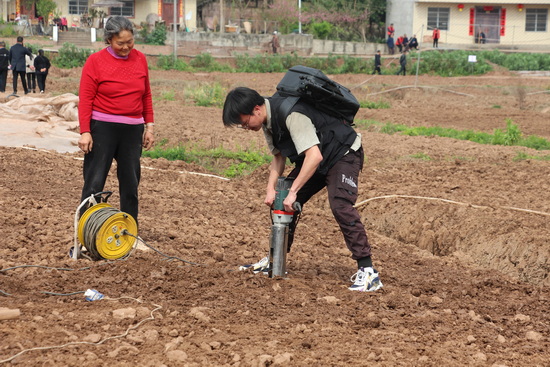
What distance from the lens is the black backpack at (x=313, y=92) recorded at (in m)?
5.04

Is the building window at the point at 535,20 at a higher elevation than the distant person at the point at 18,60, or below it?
higher

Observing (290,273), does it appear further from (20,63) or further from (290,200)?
(20,63)

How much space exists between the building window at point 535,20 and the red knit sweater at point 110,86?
1709 inches

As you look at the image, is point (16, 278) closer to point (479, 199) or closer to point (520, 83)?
point (479, 199)

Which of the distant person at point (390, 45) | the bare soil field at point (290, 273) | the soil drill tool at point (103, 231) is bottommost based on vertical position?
the bare soil field at point (290, 273)

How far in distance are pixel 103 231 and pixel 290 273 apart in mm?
1479

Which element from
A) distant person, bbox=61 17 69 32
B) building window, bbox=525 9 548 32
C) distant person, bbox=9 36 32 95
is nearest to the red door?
distant person, bbox=61 17 69 32

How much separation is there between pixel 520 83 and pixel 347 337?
90.6 ft

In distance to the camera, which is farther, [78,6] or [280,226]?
[78,6]

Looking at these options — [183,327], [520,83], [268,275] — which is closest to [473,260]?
[268,275]

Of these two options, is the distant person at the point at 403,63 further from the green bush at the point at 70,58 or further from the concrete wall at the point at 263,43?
the green bush at the point at 70,58

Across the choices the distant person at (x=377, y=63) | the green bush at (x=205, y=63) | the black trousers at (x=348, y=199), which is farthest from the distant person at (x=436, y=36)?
the black trousers at (x=348, y=199)

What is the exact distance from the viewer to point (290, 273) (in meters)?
5.97

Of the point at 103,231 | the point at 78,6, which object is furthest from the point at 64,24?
the point at 103,231
